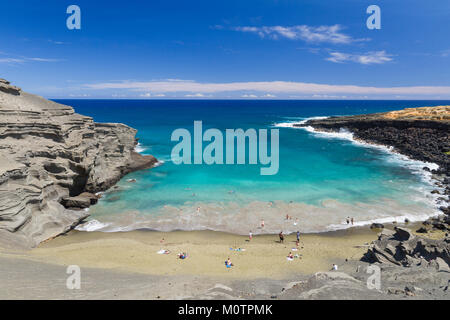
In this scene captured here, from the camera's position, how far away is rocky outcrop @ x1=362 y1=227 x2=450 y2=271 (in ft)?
49.3

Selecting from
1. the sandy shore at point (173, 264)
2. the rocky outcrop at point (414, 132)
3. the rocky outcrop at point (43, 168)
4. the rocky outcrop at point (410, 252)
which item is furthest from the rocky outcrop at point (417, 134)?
the rocky outcrop at point (43, 168)

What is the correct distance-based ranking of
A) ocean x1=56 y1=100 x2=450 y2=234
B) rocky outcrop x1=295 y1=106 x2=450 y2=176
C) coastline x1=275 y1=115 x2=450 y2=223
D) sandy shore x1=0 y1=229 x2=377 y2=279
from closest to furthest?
sandy shore x1=0 y1=229 x2=377 y2=279
ocean x1=56 y1=100 x2=450 y2=234
coastline x1=275 y1=115 x2=450 y2=223
rocky outcrop x1=295 y1=106 x2=450 y2=176

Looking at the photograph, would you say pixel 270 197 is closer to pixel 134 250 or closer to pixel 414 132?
pixel 134 250

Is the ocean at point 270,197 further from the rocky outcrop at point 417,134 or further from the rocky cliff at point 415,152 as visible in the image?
the rocky cliff at point 415,152

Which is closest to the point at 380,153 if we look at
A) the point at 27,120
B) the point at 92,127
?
the point at 92,127

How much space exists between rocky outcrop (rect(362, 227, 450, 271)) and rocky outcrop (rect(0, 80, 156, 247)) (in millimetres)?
22728

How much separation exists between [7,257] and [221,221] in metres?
15.6

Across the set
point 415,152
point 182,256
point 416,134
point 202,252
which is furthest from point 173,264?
point 416,134

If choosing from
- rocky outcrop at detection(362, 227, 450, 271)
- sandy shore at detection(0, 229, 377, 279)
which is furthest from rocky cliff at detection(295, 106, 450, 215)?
sandy shore at detection(0, 229, 377, 279)

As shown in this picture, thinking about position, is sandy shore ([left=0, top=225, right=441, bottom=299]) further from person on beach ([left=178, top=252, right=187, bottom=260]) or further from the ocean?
the ocean

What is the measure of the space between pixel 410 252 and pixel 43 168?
27370 mm

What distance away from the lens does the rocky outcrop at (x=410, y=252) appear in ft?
49.3

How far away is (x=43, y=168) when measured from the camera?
74.8 feet
